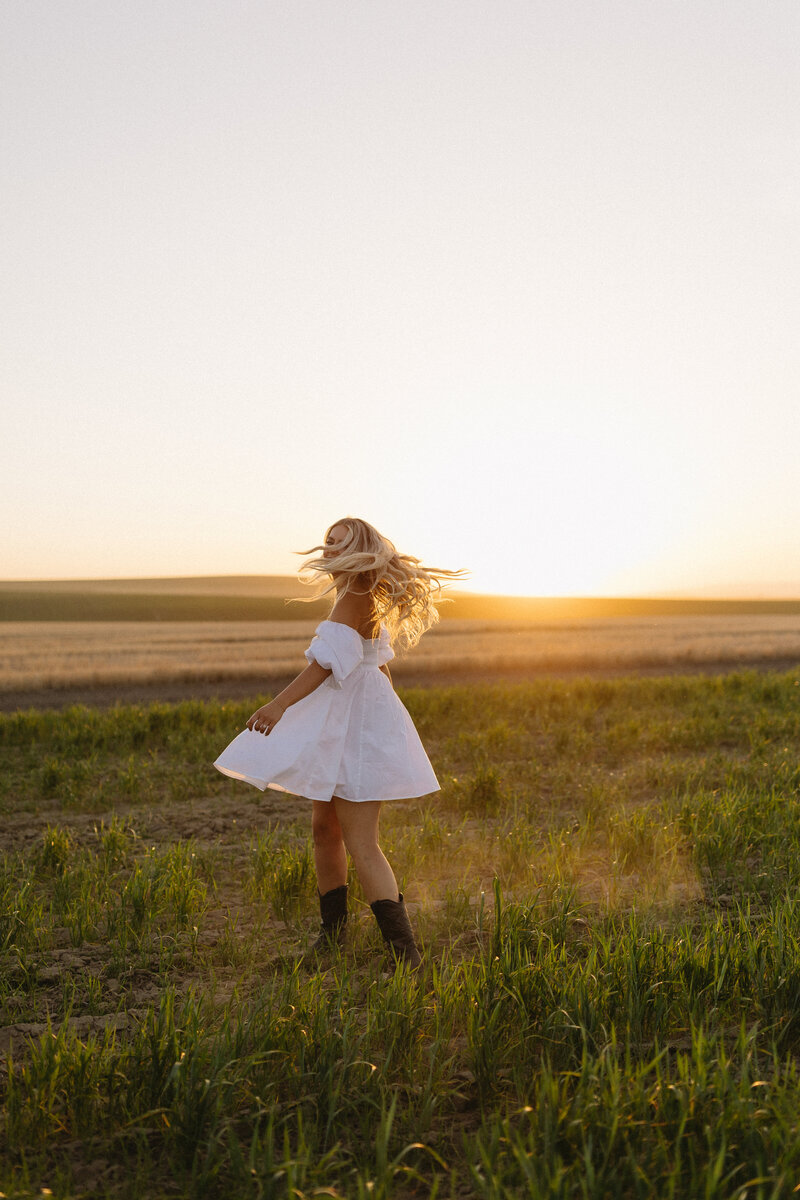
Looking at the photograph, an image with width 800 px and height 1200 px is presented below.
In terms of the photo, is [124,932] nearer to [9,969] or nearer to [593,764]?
[9,969]

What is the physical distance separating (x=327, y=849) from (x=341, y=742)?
60cm

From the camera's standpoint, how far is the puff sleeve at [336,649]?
3441 mm

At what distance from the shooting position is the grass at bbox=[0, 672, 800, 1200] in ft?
6.78

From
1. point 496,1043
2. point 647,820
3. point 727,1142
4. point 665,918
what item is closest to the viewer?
point 727,1142

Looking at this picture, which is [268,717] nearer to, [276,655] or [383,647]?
[383,647]

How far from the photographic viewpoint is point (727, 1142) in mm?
2053

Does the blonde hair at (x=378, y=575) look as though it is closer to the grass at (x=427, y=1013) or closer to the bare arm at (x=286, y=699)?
the bare arm at (x=286, y=699)

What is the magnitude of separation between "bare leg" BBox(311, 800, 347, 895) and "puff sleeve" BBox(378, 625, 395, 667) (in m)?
0.70

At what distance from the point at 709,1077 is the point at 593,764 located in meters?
6.52

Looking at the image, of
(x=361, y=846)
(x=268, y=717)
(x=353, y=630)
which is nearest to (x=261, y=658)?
(x=361, y=846)

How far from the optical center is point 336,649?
3.47m

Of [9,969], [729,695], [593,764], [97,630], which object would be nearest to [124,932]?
[9,969]

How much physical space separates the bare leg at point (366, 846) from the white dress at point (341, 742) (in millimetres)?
111

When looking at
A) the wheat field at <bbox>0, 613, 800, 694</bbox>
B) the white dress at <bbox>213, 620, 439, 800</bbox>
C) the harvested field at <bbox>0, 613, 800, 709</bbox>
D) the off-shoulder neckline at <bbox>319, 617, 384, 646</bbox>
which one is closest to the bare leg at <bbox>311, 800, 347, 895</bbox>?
the white dress at <bbox>213, 620, 439, 800</bbox>
